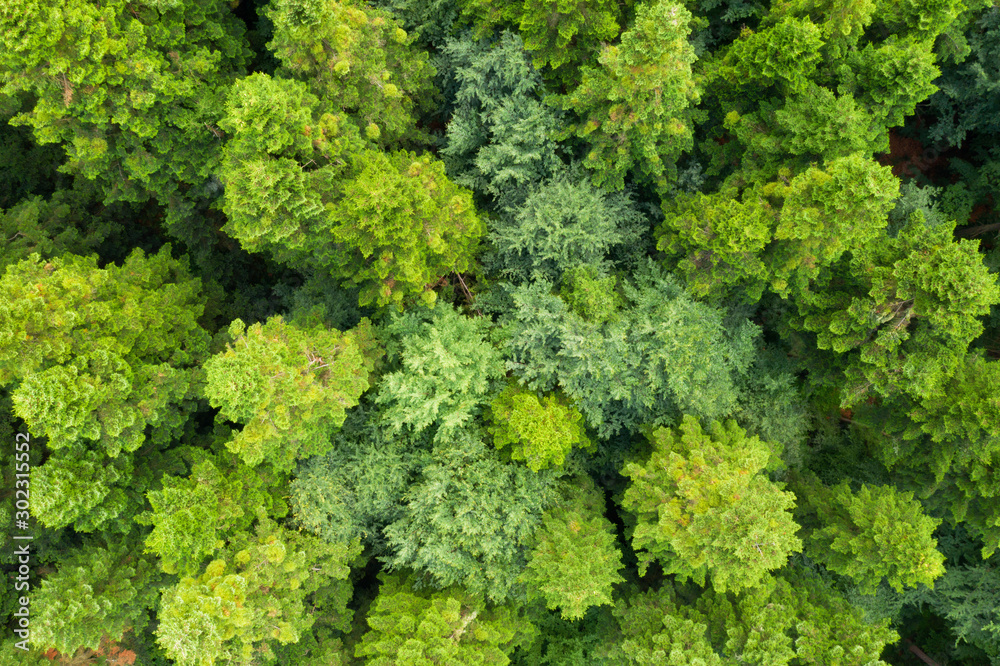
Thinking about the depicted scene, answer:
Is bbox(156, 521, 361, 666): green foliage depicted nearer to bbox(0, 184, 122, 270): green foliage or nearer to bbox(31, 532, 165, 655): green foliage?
bbox(31, 532, 165, 655): green foliage

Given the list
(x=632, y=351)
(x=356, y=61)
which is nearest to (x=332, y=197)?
(x=356, y=61)

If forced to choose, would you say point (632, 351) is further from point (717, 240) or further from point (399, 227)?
point (399, 227)

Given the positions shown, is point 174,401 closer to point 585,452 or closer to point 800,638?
point 585,452

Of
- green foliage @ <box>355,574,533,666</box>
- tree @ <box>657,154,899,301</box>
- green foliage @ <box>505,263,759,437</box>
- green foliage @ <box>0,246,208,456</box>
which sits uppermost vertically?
tree @ <box>657,154,899,301</box>

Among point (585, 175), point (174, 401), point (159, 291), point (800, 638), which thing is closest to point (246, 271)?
point (159, 291)

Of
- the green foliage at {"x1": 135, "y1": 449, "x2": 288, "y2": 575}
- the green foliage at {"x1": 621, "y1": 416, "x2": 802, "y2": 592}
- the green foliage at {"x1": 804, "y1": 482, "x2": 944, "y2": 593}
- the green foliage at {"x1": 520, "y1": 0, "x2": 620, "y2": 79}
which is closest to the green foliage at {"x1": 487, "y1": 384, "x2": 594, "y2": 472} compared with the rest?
the green foliage at {"x1": 621, "y1": 416, "x2": 802, "y2": 592}

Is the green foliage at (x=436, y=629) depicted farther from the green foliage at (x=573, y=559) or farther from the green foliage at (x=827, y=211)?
the green foliage at (x=827, y=211)
